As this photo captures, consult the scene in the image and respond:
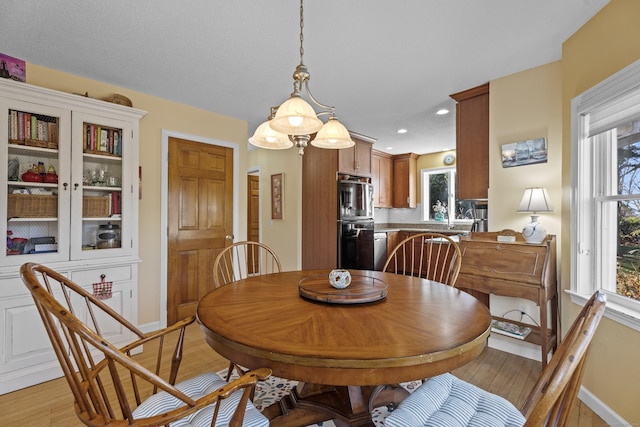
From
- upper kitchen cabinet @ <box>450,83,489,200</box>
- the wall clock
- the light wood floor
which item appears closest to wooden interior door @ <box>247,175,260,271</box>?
the light wood floor

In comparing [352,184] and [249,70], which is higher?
[249,70]

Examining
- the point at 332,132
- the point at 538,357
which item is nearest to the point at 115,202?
the point at 332,132

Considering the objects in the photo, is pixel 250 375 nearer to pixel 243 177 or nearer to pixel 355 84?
pixel 355 84

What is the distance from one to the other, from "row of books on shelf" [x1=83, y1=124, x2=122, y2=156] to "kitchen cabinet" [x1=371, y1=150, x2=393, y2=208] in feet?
12.9

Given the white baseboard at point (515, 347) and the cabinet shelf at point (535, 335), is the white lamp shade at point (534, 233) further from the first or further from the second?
the white baseboard at point (515, 347)

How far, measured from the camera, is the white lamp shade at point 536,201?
2227mm

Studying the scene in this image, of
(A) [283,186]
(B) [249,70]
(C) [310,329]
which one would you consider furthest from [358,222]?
(C) [310,329]

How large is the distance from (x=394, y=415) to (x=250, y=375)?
515mm

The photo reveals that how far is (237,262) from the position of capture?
363 centimetres

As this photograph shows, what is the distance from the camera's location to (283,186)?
4707 mm

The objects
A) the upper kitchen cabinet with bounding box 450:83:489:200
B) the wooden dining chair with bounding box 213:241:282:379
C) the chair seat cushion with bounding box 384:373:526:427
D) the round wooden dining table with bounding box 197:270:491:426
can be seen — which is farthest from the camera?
the upper kitchen cabinet with bounding box 450:83:489:200

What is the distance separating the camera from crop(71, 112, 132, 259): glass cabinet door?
2408mm

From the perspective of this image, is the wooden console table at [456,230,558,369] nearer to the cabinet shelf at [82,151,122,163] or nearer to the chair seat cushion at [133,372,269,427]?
the chair seat cushion at [133,372,269,427]

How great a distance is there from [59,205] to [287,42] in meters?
2.13
